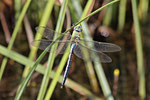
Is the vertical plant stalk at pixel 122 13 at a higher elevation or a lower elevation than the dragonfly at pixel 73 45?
higher

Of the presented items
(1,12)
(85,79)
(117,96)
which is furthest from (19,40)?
(117,96)

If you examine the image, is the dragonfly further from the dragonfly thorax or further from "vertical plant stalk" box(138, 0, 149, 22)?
"vertical plant stalk" box(138, 0, 149, 22)

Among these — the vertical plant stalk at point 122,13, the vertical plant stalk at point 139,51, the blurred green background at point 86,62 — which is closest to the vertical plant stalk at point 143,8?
the blurred green background at point 86,62

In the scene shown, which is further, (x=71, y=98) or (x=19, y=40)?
(x=19, y=40)

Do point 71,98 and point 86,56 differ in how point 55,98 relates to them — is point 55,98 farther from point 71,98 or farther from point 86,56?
point 86,56

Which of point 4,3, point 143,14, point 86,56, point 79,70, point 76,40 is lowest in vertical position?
point 79,70

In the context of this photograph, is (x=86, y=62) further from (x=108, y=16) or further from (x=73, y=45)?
(x=108, y=16)

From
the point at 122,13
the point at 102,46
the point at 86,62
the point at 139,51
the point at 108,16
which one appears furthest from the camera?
the point at 108,16

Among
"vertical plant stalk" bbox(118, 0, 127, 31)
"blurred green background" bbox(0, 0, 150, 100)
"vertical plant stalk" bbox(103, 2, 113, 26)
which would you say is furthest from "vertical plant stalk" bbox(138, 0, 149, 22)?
"vertical plant stalk" bbox(103, 2, 113, 26)

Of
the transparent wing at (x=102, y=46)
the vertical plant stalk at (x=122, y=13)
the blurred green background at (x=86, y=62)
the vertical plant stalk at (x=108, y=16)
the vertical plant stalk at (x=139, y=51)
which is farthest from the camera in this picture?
the vertical plant stalk at (x=108, y=16)

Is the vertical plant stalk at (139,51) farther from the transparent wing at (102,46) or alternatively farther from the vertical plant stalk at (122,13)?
the vertical plant stalk at (122,13)

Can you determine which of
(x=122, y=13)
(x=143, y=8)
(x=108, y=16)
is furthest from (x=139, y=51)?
(x=143, y=8)
